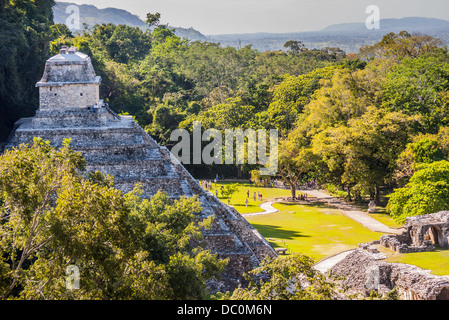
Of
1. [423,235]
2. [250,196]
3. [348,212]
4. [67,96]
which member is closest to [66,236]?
[67,96]

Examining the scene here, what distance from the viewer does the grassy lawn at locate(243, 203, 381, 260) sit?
29.0m

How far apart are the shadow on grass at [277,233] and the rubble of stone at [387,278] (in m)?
6.79

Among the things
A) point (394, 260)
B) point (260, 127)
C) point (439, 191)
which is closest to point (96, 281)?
point (394, 260)

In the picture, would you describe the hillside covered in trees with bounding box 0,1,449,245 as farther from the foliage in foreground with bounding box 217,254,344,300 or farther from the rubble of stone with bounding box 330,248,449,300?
the foliage in foreground with bounding box 217,254,344,300

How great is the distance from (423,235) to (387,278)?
686cm

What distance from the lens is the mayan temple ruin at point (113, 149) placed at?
2207cm

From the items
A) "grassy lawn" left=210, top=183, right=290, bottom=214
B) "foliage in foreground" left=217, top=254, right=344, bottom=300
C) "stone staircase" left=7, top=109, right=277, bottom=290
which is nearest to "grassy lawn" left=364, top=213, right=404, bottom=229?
"grassy lawn" left=210, top=183, right=290, bottom=214

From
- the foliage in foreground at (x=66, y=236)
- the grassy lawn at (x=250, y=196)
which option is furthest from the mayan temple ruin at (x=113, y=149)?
the grassy lawn at (x=250, y=196)

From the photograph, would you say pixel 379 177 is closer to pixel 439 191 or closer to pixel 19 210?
pixel 439 191

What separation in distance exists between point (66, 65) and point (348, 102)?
25.5 meters

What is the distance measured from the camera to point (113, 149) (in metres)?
24.7

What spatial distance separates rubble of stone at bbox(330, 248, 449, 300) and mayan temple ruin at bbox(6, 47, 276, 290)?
372cm

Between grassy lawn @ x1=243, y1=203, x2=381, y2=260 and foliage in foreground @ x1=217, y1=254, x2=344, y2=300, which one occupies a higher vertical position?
foliage in foreground @ x1=217, y1=254, x2=344, y2=300

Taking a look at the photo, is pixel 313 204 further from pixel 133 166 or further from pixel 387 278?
pixel 133 166
